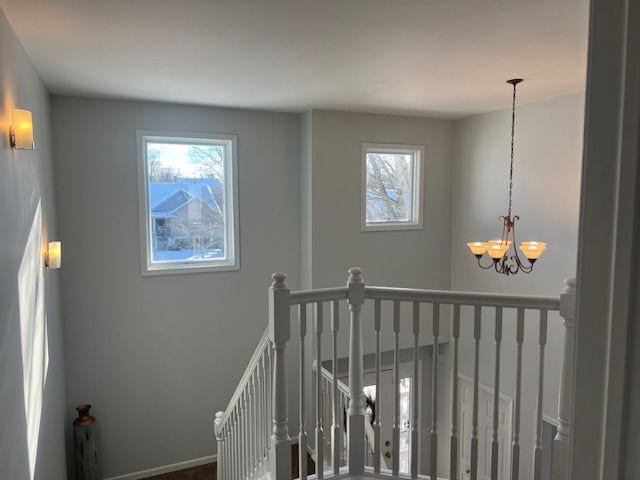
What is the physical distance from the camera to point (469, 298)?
211 centimetres

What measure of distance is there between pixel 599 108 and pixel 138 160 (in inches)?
179

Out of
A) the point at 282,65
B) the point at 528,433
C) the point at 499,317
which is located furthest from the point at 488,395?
the point at 282,65

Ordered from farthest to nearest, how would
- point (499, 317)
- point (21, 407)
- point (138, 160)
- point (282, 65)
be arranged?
point (138, 160), point (282, 65), point (21, 407), point (499, 317)

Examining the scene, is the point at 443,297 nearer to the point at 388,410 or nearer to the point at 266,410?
the point at 266,410

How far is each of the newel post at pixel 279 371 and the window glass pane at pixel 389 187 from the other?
3364 millimetres

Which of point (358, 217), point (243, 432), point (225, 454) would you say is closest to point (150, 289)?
point (225, 454)

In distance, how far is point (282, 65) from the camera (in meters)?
3.21

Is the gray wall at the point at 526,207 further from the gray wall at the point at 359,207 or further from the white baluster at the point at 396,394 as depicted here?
the white baluster at the point at 396,394

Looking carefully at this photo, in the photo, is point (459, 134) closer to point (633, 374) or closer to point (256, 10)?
point (256, 10)

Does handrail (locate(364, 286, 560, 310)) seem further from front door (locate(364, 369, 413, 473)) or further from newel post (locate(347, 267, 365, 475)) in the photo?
front door (locate(364, 369, 413, 473))

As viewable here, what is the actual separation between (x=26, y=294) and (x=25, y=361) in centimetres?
35

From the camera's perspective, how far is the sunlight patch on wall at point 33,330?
236cm

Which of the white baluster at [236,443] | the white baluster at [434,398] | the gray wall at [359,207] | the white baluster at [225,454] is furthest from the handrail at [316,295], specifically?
the gray wall at [359,207]

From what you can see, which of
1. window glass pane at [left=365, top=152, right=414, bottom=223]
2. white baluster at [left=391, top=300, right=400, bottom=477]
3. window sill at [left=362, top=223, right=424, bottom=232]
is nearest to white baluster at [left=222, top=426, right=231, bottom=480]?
white baluster at [left=391, top=300, right=400, bottom=477]
